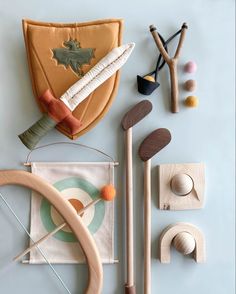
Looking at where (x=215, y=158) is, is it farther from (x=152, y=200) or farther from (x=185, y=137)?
(x=152, y=200)

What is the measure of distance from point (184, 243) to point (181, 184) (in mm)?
163

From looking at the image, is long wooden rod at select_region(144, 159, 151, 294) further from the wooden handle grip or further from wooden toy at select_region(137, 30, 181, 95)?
wooden toy at select_region(137, 30, 181, 95)

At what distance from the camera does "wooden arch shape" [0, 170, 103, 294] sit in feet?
3.41

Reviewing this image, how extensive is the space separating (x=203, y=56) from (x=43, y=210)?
0.67 metres

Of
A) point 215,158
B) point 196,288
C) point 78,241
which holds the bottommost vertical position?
point 196,288

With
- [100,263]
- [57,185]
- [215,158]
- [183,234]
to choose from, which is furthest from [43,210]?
[215,158]

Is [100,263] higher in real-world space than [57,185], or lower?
lower

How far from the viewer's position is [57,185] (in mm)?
1090

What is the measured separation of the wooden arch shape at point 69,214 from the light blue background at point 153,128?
47 millimetres

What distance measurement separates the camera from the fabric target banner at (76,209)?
1.08 meters

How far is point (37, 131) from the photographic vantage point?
3.36 ft

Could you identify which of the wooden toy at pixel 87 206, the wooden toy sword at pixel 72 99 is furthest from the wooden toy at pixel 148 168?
the wooden toy sword at pixel 72 99

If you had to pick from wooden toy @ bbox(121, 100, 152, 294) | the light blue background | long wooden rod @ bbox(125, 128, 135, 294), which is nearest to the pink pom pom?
the light blue background

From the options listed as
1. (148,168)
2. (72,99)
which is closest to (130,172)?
(148,168)
